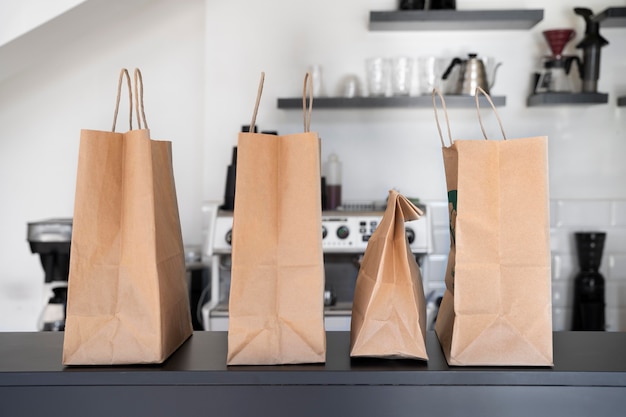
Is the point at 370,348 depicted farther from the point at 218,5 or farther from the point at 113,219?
the point at 218,5

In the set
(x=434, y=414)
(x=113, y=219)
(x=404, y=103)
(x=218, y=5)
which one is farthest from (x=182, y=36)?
(x=434, y=414)

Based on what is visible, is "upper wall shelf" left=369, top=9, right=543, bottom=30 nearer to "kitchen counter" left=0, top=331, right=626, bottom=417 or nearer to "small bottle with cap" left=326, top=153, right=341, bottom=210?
"small bottle with cap" left=326, top=153, right=341, bottom=210

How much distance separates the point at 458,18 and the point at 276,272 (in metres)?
2.11

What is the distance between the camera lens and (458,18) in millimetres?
2676

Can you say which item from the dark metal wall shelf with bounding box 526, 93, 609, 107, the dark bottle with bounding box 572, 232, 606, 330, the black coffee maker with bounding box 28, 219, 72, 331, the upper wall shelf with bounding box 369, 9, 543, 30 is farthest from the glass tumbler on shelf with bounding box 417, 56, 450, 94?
the black coffee maker with bounding box 28, 219, 72, 331

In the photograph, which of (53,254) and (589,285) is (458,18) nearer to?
(589,285)

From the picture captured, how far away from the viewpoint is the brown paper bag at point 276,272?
0.86 metres

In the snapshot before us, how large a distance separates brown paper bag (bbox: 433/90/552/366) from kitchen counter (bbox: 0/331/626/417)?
0.11 ft

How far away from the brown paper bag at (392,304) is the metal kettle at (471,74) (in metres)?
1.92

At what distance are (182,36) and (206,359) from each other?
2283mm

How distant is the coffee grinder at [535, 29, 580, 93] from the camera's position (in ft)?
8.91

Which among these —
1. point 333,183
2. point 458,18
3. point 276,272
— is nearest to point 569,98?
point 458,18

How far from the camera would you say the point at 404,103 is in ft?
8.82

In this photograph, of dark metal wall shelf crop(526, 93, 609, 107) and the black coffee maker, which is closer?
the black coffee maker
